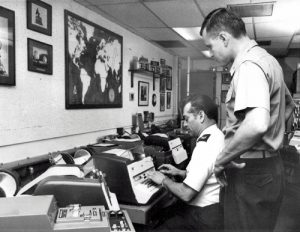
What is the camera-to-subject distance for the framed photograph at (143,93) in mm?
5582

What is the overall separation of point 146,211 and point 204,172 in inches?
17.9

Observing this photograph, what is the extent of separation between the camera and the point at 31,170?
2.73 meters

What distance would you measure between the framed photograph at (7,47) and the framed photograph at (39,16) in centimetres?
20

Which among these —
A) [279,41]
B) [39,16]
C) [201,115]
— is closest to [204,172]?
[201,115]

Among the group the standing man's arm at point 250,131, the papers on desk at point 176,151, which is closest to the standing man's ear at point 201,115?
the standing man's arm at point 250,131

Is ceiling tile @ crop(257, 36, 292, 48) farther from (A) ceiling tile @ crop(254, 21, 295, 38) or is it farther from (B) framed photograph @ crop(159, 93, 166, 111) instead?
(B) framed photograph @ crop(159, 93, 166, 111)

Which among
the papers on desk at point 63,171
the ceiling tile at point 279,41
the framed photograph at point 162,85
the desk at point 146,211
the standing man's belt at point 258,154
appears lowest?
the desk at point 146,211

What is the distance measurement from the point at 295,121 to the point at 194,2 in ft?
11.0

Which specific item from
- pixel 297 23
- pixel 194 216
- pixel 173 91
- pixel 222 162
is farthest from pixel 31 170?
pixel 173 91

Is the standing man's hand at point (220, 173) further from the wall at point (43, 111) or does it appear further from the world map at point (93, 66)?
the world map at point (93, 66)

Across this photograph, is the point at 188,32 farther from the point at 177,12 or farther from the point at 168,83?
the point at 168,83

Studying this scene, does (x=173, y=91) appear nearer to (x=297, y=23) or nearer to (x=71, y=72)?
(x=297, y=23)

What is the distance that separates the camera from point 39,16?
9.61ft

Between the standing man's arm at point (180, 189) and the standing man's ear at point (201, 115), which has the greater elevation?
the standing man's ear at point (201, 115)
